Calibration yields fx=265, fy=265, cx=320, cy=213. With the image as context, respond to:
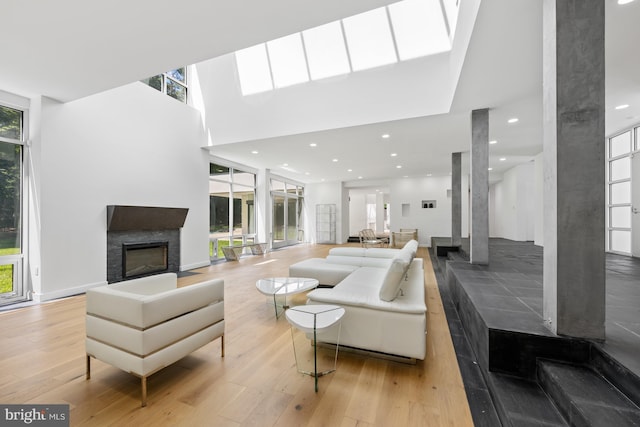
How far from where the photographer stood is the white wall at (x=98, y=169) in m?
4.35

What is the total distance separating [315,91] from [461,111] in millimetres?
2983

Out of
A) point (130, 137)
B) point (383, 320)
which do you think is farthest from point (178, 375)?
point (130, 137)

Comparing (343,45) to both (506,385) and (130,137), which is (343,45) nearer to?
(130,137)

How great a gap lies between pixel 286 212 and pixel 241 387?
408 inches

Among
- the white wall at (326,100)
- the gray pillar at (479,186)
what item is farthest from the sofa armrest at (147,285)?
the gray pillar at (479,186)

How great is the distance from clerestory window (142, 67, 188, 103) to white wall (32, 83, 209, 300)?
22.4 inches

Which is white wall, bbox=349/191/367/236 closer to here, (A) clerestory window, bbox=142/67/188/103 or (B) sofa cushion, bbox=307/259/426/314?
(A) clerestory window, bbox=142/67/188/103

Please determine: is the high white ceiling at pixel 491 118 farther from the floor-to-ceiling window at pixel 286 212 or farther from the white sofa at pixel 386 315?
the white sofa at pixel 386 315

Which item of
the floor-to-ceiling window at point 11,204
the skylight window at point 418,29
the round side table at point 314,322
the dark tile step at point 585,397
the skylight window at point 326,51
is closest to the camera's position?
the dark tile step at point 585,397

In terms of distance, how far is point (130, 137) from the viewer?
5.54 metres

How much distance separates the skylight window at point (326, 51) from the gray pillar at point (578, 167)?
13.9ft

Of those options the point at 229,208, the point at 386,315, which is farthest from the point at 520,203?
the point at 229,208

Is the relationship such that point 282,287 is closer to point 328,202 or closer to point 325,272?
point 325,272

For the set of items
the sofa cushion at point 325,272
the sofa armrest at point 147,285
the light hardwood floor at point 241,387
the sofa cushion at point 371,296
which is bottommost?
the light hardwood floor at point 241,387
